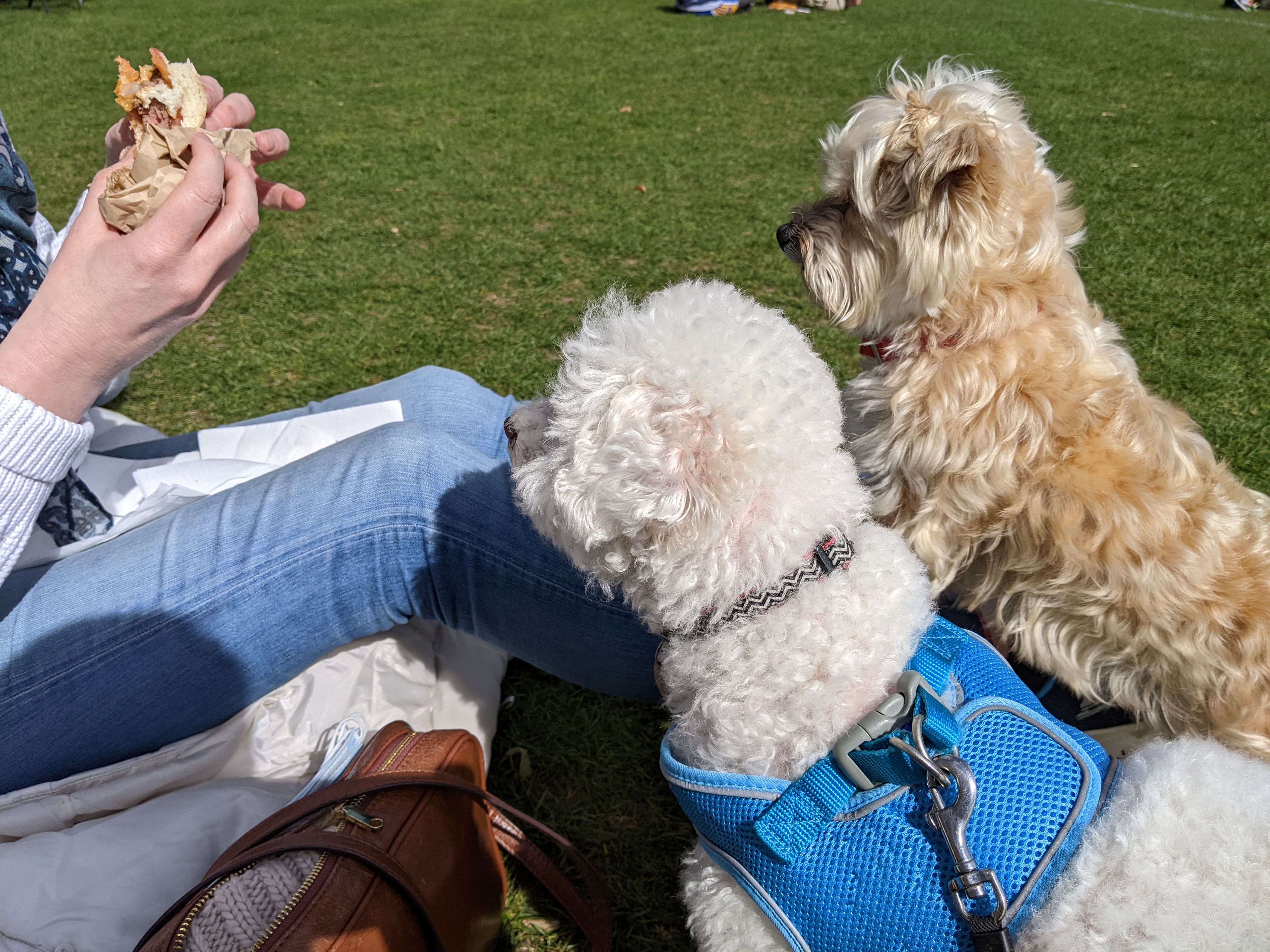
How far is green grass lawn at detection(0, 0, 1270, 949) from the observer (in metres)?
2.80

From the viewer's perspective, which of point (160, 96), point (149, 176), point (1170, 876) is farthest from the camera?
point (160, 96)

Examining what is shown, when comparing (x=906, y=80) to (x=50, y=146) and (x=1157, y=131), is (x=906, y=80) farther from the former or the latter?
(x=50, y=146)

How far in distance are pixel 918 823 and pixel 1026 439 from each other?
1.25 metres

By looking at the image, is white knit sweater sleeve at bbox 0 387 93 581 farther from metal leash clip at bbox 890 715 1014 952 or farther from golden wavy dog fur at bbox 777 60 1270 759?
golden wavy dog fur at bbox 777 60 1270 759

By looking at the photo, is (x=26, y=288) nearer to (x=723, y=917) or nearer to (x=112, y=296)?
(x=112, y=296)

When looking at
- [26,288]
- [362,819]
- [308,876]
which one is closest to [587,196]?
[26,288]

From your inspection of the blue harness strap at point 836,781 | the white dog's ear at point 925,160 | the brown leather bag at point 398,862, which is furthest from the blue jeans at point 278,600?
the white dog's ear at point 925,160

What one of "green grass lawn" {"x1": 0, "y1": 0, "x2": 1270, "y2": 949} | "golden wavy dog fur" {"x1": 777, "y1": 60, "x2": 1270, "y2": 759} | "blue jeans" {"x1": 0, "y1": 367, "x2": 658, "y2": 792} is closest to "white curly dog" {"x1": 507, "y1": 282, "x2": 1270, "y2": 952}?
"blue jeans" {"x1": 0, "y1": 367, "x2": 658, "y2": 792}

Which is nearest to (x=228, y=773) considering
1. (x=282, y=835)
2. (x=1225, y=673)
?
(x=282, y=835)

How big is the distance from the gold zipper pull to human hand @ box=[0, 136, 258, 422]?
39.9 inches

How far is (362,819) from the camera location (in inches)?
64.9

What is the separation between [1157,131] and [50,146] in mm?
11037

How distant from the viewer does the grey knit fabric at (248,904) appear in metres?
1.40

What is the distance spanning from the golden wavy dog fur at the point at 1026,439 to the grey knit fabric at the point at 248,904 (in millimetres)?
1819
